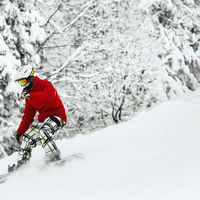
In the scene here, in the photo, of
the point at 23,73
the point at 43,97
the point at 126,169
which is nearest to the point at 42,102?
the point at 43,97

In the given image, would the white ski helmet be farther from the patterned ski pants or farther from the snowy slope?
the snowy slope

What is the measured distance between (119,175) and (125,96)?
10201 millimetres

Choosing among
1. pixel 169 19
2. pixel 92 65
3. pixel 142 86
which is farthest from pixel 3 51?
pixel 169 19

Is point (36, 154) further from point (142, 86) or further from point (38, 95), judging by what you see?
point (142, 86)

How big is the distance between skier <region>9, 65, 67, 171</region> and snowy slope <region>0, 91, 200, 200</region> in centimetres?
31

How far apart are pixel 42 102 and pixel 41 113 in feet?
0.96

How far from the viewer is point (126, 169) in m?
4.43

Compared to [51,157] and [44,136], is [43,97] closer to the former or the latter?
[44,136]

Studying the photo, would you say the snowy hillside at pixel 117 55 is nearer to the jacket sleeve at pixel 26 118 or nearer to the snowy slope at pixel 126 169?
the snowy slope at pixel 126 169

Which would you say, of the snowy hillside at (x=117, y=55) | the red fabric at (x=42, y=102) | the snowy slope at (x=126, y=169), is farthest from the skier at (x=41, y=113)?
the snowy hillside at (x=117, y=55)

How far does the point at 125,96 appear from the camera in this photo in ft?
46.8

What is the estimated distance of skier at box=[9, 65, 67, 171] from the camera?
480 cm

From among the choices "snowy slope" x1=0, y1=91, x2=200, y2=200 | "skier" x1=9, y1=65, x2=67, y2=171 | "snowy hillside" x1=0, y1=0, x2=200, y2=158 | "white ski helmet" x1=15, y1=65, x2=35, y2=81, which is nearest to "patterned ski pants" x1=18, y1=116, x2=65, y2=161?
"skier" x1=9, y1=65, x2=67, y2=171

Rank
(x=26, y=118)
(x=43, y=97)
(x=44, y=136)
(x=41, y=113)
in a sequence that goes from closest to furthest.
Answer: (x=43, y=97)
(x=44, y=136)
(x=41, y=113)
(x=26, y=118)
